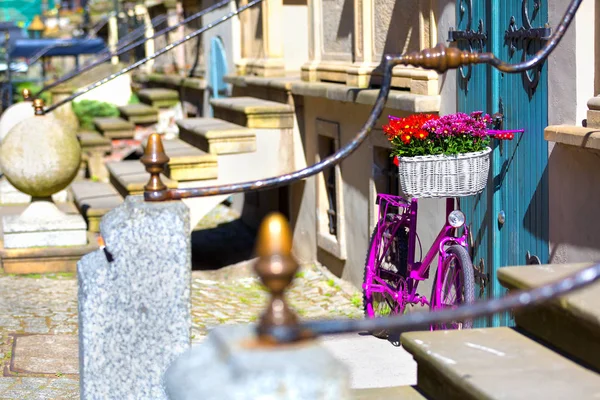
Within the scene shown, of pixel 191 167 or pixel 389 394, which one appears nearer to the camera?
pixel 389 394

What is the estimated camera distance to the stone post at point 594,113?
5281 millimetres

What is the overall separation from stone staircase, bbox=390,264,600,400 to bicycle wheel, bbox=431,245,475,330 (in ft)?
3.74

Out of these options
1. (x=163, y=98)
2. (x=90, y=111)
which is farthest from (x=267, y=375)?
(x=90, y=111)

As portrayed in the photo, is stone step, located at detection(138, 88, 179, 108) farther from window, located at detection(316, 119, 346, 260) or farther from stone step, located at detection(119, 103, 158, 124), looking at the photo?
window, located at detection(316, 119, 346, 260)

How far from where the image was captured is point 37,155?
9.48 meters

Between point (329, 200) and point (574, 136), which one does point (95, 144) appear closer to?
point (329, 200)

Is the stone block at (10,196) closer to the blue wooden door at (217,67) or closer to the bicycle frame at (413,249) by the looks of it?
the blue wooden door at (217,67)

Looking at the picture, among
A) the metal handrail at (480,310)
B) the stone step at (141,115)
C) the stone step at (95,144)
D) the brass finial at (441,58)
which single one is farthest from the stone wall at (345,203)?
the stone step at (141,115)

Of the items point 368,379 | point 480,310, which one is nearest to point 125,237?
point 480,310

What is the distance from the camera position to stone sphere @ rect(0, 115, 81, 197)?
934 cm

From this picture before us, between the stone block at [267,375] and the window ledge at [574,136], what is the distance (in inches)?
120

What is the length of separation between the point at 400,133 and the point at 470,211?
152 centimetres

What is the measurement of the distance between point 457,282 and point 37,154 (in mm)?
5126

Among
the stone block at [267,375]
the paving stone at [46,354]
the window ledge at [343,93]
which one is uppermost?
the window ledge at [343,93]
